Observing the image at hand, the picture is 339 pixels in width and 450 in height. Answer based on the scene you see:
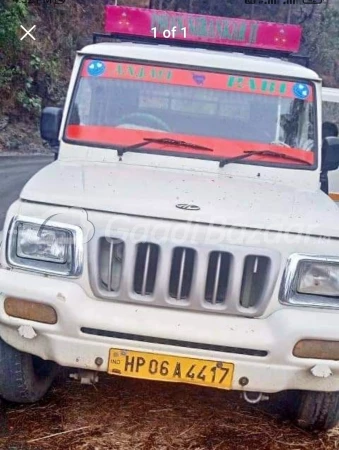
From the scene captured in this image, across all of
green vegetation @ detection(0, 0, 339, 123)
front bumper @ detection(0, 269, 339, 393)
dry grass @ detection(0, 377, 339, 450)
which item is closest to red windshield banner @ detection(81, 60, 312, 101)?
front bumper @ detection(0, 269, 339, 393)

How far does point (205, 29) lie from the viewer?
18.5 ft

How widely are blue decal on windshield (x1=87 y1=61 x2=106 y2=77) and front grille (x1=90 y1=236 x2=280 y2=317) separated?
5.61 ft

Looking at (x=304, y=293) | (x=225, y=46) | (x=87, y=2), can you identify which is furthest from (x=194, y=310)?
(x=87, y=2)

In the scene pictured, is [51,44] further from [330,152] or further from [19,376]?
[19,376]

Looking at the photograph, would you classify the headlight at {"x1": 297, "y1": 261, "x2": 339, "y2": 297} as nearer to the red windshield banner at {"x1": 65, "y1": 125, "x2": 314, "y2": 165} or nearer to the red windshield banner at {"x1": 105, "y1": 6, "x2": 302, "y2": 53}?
the red windshield banner at {"x1": 65, "y1": 125, "x2": 314, "y2": 165}

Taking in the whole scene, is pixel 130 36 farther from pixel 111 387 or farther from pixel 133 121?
pixel 111 387

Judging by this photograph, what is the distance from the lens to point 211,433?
3.61m

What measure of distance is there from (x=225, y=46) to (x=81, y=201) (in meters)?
2.84

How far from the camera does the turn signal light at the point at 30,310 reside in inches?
125

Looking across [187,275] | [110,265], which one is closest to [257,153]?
[187,275]

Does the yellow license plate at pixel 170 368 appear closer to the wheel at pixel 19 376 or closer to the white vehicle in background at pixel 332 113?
the wheel at pixel 19 376

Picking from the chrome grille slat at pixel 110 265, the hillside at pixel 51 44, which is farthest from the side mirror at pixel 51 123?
the hillside at pixel 51 44

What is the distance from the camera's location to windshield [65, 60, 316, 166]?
4387 millimetres

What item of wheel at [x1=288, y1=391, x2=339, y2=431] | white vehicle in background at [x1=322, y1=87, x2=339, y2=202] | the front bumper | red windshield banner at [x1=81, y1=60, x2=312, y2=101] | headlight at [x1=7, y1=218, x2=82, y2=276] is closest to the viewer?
the front bumper
